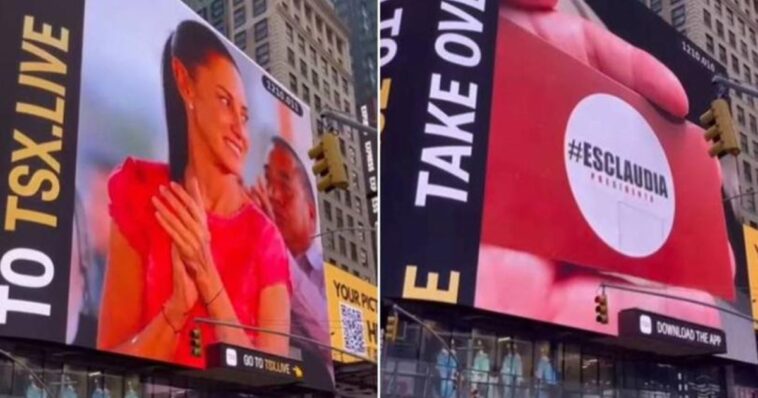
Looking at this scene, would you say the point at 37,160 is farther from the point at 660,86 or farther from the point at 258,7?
the point at 660,86

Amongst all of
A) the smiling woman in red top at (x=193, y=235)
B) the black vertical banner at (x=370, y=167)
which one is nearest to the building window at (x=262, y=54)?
the smiling woman in red top at (x=193, y=235)

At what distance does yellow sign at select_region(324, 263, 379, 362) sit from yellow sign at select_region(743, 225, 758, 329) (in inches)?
651

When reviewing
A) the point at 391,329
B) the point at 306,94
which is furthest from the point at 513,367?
the point at 306,94

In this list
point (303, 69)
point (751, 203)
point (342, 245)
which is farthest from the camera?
point (751, 203)

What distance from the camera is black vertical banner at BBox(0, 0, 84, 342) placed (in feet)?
89.6

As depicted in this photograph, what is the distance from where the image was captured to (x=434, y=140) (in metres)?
35.4

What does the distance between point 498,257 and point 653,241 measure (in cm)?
950

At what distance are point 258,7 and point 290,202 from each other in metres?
7.57

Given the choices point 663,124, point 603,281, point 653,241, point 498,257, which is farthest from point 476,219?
point 663,124

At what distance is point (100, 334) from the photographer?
29125mm

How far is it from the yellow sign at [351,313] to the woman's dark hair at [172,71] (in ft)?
37.5

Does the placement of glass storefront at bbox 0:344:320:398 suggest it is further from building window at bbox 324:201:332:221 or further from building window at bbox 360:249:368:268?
building window at bbox 360:249:368:268

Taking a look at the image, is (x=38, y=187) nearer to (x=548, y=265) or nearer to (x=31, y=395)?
(x=31, y=395)

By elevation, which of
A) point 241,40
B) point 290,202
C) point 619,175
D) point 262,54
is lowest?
point 290,202
